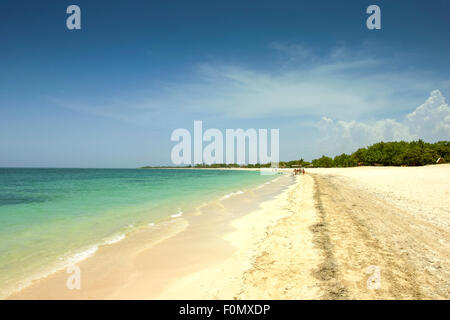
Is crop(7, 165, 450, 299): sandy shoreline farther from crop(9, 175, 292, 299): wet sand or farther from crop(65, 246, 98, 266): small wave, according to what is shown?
crop(65, 246, 98, 266): small wave

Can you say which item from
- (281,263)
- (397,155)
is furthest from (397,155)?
(281,263)

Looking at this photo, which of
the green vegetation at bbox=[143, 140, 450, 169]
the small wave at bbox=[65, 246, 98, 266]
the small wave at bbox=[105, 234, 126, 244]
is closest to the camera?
the small wave at bbox=[65, 246, 98, 266]

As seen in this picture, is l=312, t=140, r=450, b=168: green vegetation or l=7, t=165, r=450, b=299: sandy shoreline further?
l=312, t=140, r=450, b=168: green vegetation

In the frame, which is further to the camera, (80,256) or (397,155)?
(397,155)

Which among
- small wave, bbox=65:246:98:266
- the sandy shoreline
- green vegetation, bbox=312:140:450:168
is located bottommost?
small wave, bbox=65:246:98:266

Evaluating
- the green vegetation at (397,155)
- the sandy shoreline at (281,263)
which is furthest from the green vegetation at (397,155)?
the sandy shoreline at (281,263)

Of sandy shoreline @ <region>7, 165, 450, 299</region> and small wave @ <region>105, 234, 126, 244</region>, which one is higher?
sandy shoreline @ <region>7, 165, 450, 299</region>

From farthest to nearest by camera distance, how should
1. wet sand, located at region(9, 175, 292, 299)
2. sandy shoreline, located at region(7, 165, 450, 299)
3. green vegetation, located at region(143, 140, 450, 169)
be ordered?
green vegetation, located at region(143, 140, 450, 169), wet sand, located at region(9, 175, 292, 299), sandy shoreline, located at region(7, 165, 450, 299)

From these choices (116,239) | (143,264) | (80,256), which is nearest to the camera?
(143,264)

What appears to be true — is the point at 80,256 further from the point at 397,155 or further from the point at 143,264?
the point at 397,155

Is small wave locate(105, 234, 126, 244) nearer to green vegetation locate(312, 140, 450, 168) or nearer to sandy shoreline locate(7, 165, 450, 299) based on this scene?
sandy shoreline locate(7, 165, 450, 299)

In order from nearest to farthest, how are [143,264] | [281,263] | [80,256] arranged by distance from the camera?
1. [281,263]
2. [143,264]
3. [80,256]

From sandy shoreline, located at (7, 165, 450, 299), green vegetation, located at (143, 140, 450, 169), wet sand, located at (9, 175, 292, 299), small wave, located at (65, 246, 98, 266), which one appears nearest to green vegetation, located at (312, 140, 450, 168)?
green vegetation, located at (143, 140, 450, 169)
